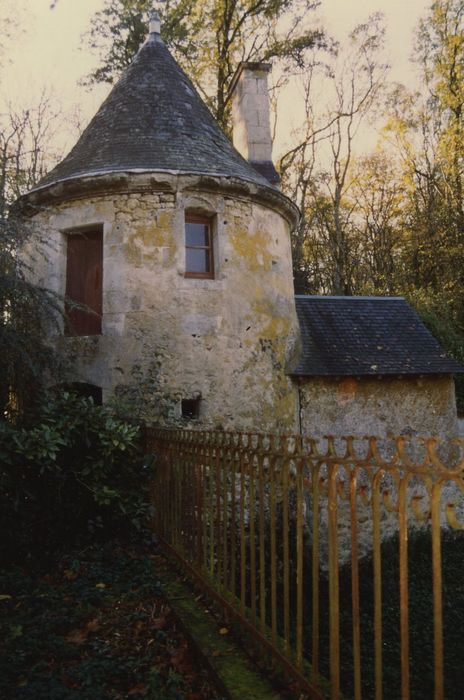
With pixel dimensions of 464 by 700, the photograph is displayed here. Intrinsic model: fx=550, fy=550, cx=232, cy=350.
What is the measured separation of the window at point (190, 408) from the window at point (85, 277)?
6.02 feet

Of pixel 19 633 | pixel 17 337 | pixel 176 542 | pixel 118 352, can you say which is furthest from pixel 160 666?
pixel 118 352

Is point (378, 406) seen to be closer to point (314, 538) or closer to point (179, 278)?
point (179, 278)

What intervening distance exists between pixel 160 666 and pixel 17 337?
14.9 ft

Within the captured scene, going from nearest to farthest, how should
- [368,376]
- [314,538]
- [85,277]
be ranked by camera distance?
[314,538] → [85,277] → [368,376]

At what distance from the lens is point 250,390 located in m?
8.55

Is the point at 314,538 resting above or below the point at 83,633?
above

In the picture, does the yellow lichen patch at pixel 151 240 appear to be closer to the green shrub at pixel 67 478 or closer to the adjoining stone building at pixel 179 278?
the adjoining stone building at pixel 179 278

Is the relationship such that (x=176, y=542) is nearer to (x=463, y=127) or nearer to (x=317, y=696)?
(x=317, y=696)

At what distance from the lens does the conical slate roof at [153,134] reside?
842 centimetres

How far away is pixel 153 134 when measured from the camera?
8969 millimetres

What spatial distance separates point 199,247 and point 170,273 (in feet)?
2.57

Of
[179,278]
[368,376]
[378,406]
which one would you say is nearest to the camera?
[179,278]

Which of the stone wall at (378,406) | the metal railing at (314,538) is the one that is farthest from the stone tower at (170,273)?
the metal railing at (314,538)

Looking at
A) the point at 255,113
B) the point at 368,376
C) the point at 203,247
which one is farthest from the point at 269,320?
the point at 255,113
